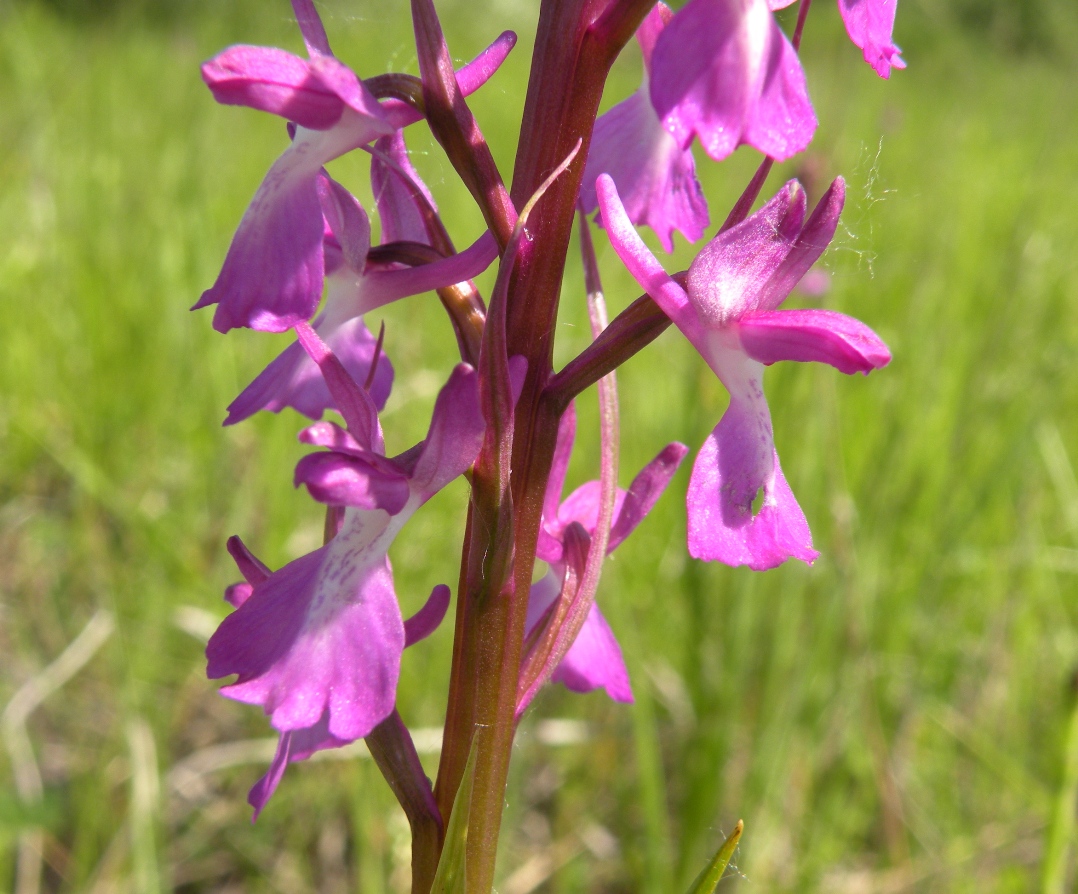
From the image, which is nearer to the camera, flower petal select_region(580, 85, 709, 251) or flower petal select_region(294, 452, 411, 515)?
flower petal select_region(294, 452, 411, 515)

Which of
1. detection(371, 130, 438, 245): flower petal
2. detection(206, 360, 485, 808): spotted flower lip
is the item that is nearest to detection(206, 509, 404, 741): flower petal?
detection(206, 360, 485, 808): spotted flower lip

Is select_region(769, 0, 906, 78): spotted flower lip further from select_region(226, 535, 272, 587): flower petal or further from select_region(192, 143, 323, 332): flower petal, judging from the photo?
select_region(226, 535, 272, 587): flower petal

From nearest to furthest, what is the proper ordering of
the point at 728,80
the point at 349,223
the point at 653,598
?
the point at 728,80 < the point at 349,223 < the point at 653,598

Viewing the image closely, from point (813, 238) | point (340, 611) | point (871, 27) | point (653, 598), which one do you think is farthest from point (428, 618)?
point (653, 598)

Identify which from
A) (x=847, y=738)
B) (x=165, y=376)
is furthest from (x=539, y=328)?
(x=165, y=376)

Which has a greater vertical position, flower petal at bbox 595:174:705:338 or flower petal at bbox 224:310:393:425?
flower petal at bbox 595:174:705:338

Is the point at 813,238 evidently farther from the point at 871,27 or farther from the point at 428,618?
the point at 428,618
